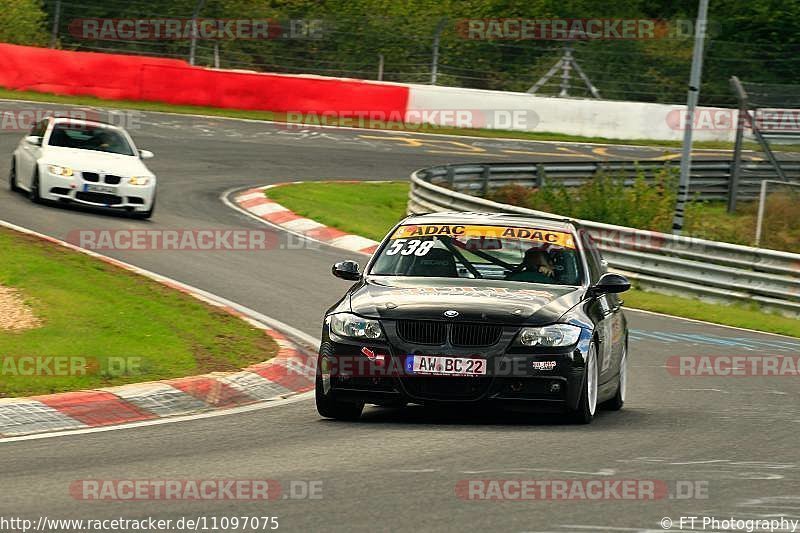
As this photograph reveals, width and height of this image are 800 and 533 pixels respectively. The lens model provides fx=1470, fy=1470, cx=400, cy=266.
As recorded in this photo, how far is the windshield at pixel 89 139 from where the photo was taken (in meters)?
22.2

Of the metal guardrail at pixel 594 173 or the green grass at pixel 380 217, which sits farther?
the metal guardrail at pixel 594 173

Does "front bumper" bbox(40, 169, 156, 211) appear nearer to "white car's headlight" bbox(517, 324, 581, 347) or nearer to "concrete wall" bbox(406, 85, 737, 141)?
"white car's headlight" bbox(517, 324, 581, 347)

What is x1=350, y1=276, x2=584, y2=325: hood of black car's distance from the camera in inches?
370

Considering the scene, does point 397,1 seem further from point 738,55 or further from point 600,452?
point 600,452

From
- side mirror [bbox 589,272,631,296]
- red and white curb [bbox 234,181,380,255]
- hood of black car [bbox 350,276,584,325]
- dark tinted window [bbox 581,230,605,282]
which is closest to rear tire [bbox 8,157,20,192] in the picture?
red and white curb [bbox 234,181,380,255]

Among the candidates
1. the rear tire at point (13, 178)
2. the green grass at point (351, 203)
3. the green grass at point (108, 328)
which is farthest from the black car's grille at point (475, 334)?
the rear tire at point (13, 178)

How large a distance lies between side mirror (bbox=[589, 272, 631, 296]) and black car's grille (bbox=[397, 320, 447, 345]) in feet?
5.24

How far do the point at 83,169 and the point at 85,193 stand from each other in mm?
350

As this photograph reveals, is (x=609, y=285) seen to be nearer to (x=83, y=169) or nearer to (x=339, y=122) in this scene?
(x=83, y=169)

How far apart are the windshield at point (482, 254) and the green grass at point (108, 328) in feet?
6.08

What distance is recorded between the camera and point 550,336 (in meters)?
9.39

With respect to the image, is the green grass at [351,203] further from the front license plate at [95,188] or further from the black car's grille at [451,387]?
the black car's grille at [451,387]

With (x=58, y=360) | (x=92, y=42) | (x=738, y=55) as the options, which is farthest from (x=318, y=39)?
(x=58, y=360)

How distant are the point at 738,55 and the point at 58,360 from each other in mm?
35354
